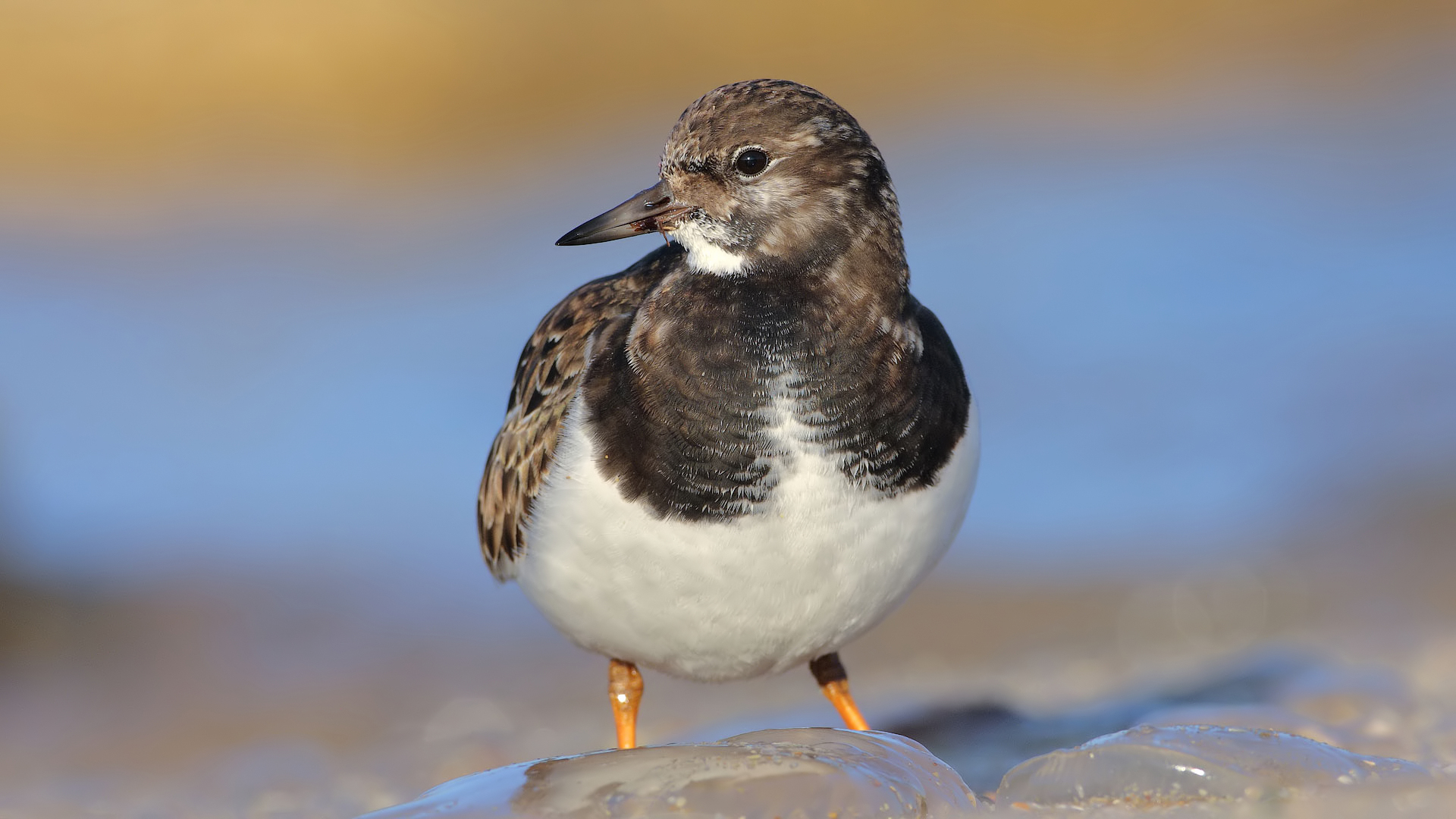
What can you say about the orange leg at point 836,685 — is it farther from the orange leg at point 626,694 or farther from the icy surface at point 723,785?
the icy surface at point 723,785

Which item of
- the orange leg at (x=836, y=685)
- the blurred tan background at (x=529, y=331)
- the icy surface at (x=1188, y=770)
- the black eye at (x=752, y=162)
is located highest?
the blurred tan background at (x=529, y=331)

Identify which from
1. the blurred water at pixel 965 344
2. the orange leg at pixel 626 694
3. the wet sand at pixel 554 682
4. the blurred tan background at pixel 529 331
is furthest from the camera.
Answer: the blurred water at pixel 965 344

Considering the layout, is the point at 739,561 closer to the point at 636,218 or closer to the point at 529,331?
the point at 636,218

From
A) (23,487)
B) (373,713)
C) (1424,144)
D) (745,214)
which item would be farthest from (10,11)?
(1424,144)

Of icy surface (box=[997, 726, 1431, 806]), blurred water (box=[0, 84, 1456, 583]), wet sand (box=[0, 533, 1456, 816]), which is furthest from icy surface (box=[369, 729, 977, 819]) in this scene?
blurred water (box=[0, 84, 1456, 583])

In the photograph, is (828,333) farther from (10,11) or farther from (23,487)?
(10,11)

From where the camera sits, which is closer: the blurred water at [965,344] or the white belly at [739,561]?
the white belly at [739,561]

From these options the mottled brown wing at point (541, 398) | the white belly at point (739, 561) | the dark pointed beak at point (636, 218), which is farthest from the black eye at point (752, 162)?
the white belly at point (739, 561)
